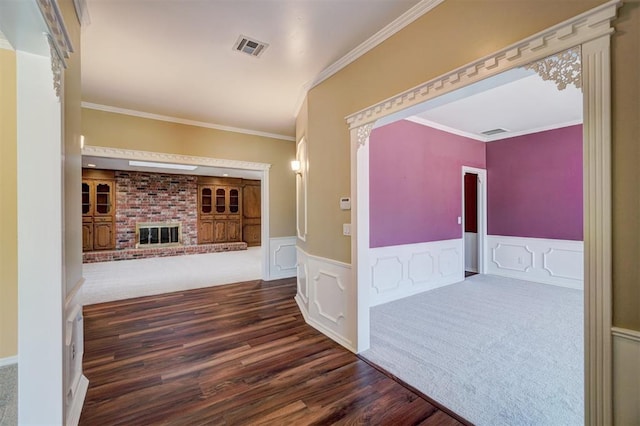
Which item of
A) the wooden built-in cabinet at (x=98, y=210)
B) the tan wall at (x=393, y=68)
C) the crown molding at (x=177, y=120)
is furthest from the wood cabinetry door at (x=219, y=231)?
the tan wall at (x=393, y=68)

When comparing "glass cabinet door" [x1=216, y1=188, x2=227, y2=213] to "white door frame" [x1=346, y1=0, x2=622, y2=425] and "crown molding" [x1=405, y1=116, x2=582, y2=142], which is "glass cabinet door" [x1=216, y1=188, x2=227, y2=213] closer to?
"crown molding" [x1=405, y1=116, x2=582, y2=142]

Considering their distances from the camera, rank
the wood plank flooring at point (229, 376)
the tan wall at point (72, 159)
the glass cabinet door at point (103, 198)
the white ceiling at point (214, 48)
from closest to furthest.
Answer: the tan wall at point (72, 159) < the wood plank flooring at point (229, 376) < the white ceiling at point (214, 48) < the glass cabinet door at point (103, 198)

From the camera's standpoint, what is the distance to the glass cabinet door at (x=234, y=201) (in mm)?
9875

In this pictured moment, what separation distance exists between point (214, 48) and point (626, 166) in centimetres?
305

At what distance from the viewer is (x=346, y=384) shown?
7.10 feet

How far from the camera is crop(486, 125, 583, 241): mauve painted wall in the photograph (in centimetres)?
474

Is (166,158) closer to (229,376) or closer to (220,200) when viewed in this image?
(229,376)

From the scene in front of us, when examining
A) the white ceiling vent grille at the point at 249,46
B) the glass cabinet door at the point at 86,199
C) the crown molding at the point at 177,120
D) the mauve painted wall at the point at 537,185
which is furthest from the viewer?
the glass cabinet door at the point at 86,199

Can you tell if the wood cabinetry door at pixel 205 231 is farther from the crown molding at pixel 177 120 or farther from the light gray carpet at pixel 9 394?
the light gray carpet at pixel 9 394

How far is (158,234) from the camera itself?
8.59 meters

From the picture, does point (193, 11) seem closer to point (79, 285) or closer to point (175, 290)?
point (79, 285)

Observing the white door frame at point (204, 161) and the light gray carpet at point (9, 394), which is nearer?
the light gray carpet at point (9, 394)

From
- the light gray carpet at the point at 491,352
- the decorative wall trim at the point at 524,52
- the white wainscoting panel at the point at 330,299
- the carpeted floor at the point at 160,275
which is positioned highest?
the decorative wall trim at the point at 524,52

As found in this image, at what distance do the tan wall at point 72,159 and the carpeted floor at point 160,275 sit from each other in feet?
9.48
